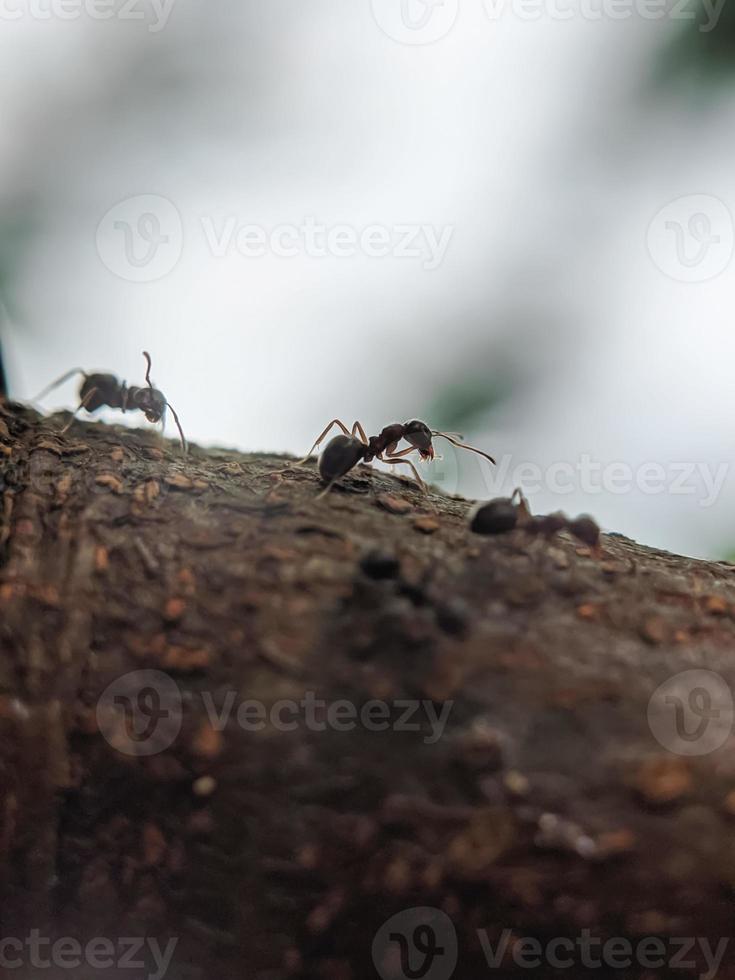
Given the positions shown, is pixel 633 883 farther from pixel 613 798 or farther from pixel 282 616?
pixel 282 616

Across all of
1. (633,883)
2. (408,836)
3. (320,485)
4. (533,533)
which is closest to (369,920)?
(408,836)

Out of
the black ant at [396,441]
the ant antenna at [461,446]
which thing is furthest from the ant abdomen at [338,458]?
the ant antenna at [461,446]

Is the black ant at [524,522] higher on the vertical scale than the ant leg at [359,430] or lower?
lower

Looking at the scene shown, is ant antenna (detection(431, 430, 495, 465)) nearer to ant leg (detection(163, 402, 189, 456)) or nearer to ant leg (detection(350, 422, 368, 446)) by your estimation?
ant leg (detection(350, 422, 368, 446))

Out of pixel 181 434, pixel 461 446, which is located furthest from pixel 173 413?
pixel 461 446

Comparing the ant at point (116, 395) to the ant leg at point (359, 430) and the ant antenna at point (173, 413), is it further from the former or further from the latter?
the ant leg at point (359, 430)

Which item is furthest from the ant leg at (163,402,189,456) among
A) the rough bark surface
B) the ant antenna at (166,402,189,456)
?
the rough bark surface
